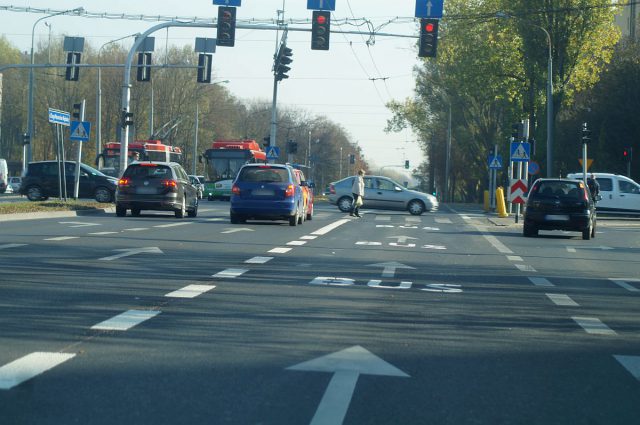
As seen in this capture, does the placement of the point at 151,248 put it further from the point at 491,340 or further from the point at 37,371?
the point at 37,371

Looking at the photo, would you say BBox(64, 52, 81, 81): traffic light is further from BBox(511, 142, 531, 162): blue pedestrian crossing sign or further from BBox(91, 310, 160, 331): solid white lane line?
BBox(91, 310, 160, 331): solid white lane line

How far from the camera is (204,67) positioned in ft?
124

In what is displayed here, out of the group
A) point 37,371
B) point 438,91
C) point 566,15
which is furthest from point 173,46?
point 37,371

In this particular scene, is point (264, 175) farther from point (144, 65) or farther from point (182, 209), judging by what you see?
point (144, 65)

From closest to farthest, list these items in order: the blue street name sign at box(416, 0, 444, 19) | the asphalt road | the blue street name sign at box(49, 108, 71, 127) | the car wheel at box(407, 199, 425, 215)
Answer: the asphalt road → the blue street name sign at box(416, 0, 444, 19) → the blue street name sign at box(49, 108, 71, 127) → the car wheel at box(407, 199, 425, 215)

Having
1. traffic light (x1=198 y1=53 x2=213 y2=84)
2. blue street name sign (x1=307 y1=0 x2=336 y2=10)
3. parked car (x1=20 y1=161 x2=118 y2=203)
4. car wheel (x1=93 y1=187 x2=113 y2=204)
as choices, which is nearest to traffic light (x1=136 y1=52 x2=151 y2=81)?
traffic light (x1=198 y1=53 x2=213 y2=84)

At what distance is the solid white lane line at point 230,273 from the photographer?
12.4 metres

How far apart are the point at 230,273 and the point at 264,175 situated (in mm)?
Answer: 13460

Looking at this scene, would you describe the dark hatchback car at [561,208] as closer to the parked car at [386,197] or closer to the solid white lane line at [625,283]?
the solid white lane line at [625,283]

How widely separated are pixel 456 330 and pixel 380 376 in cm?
226

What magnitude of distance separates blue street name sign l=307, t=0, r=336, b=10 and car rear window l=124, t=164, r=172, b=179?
5.98 m

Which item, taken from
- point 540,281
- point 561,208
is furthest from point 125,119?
point 540,281

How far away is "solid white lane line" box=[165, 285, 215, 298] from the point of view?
34.0ft

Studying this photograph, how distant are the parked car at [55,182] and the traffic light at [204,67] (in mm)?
5434
